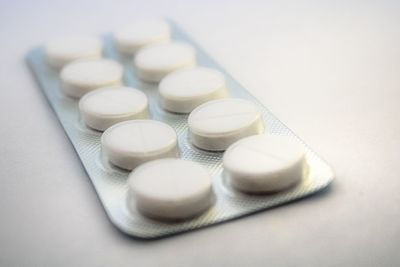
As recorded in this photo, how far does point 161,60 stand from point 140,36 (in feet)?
0.72

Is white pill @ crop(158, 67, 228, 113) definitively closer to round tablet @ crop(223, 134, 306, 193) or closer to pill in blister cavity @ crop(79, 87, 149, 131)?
pill in blister cavity @ crop(79, 87, 149, 131)

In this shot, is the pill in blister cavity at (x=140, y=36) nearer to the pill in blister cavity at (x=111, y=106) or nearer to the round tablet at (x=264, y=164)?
the pill in blister cavity at (x=111, y=106)

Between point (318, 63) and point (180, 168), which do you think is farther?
point (318, 63)

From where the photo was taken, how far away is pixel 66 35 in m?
2.21

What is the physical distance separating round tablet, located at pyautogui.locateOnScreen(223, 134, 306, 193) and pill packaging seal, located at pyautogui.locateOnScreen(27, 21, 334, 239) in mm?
20

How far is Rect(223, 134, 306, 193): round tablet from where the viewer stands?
1.24m

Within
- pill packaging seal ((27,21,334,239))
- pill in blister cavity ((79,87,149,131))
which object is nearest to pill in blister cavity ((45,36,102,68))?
pill packaging seal ((27,21,334,239))

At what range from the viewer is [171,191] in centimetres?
121

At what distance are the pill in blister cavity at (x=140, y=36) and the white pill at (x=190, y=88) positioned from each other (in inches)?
12.2

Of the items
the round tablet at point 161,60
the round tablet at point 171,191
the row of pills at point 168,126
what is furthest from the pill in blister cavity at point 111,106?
the round tablet at point 171,191

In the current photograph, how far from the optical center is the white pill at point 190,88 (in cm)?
159

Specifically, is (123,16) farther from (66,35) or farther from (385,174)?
(385,174)

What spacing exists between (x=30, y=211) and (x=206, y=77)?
0.59 metres

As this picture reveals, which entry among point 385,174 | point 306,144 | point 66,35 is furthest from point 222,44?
point 385,174
